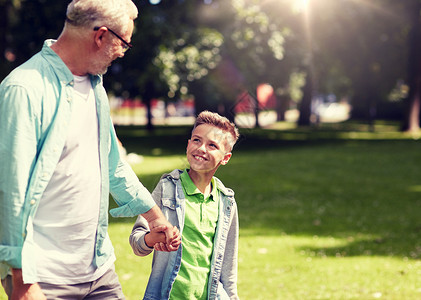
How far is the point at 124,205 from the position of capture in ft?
9.28

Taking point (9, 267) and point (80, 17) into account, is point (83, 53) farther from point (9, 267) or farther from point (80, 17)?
point (9, 267)

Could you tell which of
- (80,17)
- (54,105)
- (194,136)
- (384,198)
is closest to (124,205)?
(194,136)

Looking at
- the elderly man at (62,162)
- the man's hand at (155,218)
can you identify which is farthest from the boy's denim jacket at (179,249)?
the elderly man at (62,162)

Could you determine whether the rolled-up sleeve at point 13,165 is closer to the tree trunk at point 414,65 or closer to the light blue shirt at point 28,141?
the light blue shirt at point 28,141

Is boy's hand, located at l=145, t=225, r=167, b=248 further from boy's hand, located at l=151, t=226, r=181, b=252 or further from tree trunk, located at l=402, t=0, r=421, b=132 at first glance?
tree trunk, located at l=402, t=0, r=421, b=132

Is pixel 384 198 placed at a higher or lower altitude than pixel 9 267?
lower

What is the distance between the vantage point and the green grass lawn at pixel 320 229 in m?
6.10

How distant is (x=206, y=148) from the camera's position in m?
2.97

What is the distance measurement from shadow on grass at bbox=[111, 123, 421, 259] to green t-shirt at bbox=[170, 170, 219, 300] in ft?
1.60

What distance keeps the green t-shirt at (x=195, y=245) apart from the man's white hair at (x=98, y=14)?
0.97 metres

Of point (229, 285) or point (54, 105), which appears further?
point (229, 285)

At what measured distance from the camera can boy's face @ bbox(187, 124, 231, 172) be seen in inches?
117

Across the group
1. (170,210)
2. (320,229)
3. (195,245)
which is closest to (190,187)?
(170,210)

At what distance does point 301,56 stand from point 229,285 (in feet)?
78.4
